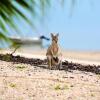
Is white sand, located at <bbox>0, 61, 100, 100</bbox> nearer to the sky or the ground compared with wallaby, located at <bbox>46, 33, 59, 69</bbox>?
nearer to the ground

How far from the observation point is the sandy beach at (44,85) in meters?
8.72

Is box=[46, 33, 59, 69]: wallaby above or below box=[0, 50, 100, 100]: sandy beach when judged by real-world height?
above

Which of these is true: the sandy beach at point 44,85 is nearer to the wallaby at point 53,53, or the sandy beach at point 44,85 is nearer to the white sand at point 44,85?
the white sand at point 44,85

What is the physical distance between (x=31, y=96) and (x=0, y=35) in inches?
296

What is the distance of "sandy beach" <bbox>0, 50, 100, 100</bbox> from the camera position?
28.6 feet

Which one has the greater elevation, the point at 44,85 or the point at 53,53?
the point at 53,53

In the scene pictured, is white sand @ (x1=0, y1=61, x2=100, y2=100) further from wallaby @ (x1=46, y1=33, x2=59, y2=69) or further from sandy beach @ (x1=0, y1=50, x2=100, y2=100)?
wallaby @ (x1=46, y1=33, x2=59, y2=69)

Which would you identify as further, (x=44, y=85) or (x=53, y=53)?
(x=53, y=53)

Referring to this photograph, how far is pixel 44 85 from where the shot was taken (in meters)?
9.93

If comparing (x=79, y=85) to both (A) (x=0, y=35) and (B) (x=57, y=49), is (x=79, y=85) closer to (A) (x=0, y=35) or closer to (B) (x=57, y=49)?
(B) (x=57, y=49)

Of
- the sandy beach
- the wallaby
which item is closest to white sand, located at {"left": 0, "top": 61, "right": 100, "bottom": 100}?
the sandy beach

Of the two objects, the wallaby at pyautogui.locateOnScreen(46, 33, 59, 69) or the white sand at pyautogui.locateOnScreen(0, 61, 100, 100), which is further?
the wallaby at pyautogui.locateOnScreen(46, 33, 59, 69)

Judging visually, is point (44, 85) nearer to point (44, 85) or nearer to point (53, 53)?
point (44, 85)

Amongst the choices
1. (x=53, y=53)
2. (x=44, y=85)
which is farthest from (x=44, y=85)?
(x=53, y=53)
